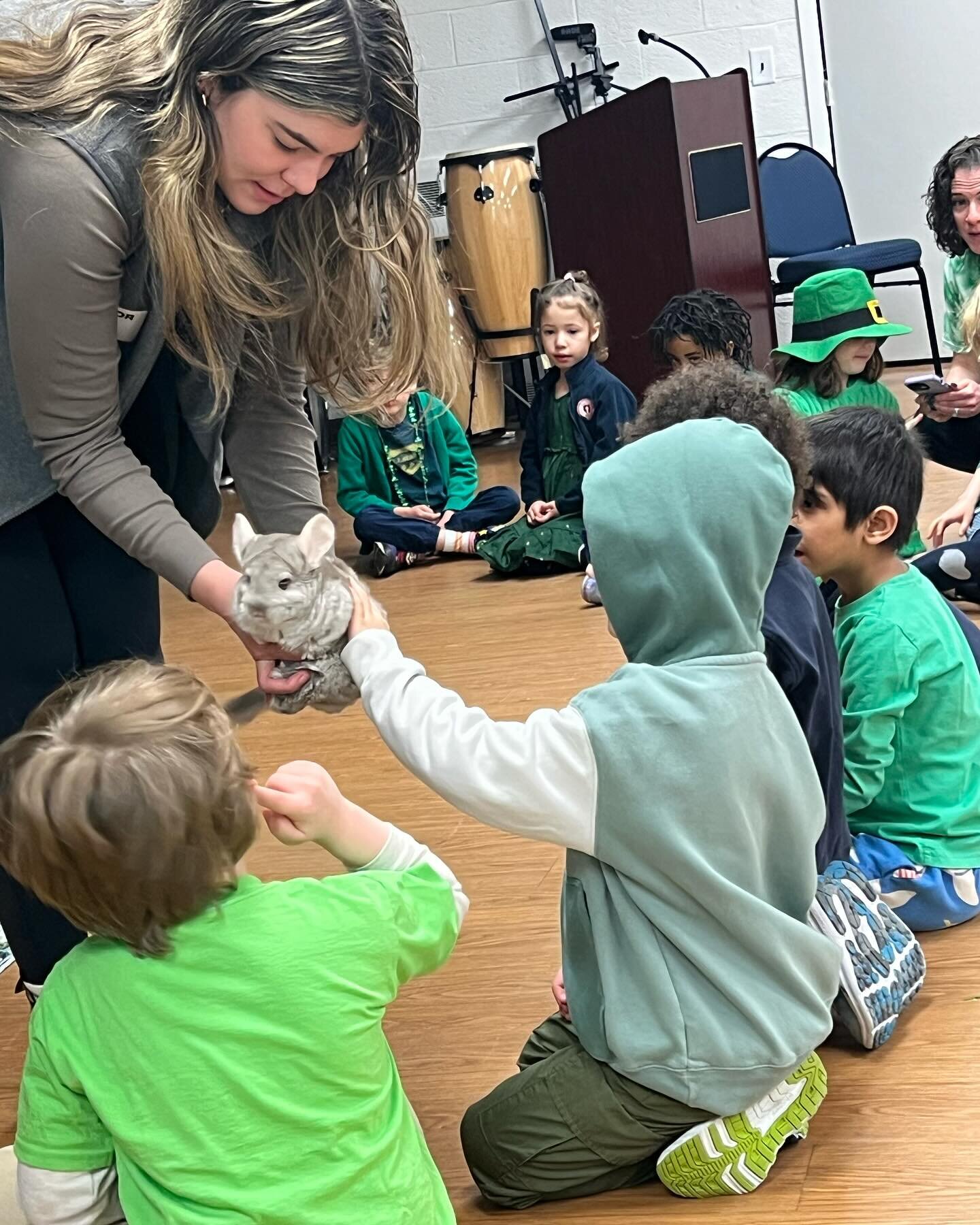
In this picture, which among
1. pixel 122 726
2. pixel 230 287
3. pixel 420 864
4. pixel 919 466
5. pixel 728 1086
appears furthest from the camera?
pixel 919 466

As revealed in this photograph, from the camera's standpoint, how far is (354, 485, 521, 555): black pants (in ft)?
13.7

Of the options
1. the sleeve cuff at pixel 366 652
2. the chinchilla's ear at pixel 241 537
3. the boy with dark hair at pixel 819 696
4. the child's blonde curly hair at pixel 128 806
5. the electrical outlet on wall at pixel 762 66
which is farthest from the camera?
the electrical outlet on wall at pixel 762 66

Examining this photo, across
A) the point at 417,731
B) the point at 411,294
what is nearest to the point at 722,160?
the point at 411,294

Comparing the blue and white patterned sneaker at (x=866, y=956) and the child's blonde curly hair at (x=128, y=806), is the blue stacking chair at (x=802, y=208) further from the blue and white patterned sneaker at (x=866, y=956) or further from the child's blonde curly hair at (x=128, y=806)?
the child's blonde curly hair at (x=128, y=806)

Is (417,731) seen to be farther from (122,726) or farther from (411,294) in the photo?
(411,294)

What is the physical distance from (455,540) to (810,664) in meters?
2.69

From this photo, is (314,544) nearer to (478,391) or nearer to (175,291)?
(175,291)

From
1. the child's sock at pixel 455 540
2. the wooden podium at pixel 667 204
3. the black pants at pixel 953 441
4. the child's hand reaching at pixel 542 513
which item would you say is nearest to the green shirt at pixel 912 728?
the black pants at pixel 953 441

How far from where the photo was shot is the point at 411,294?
1621 millimetres

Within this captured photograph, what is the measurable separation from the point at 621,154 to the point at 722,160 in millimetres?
380

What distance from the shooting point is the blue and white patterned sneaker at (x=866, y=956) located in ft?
5.04

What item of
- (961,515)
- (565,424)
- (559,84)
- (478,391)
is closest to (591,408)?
(565,424)

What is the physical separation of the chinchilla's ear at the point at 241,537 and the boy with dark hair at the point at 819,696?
0.49m

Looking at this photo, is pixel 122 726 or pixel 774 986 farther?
pixel 774 986
